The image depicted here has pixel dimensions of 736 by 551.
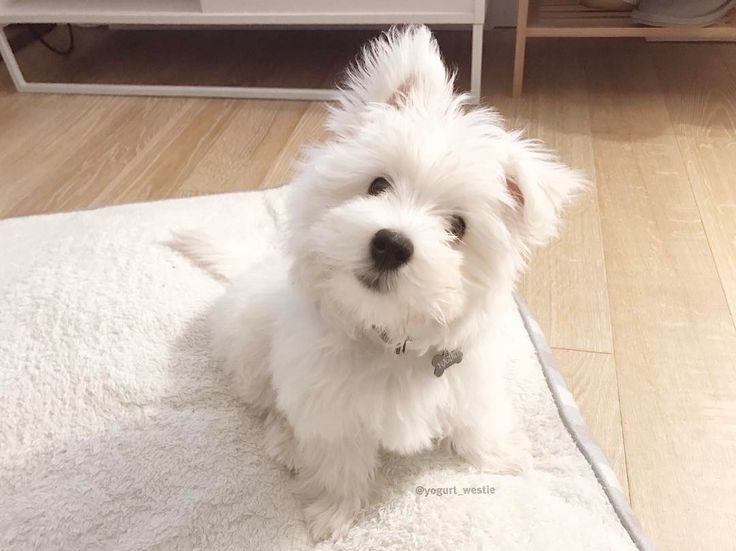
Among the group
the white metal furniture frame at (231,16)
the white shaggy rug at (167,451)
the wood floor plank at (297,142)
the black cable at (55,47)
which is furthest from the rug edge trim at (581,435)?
the black cable at (55,47)

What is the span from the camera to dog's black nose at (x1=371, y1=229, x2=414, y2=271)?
73 cm

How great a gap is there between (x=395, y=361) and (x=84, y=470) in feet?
1.94

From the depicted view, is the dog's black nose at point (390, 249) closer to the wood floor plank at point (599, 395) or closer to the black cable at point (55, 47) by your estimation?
the wood floor plank at point (599, 395)

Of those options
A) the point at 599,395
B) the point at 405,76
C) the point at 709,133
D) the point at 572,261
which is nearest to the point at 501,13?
the point at 709,133

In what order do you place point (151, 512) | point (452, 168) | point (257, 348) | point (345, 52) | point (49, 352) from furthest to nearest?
→ point (345, 52) < point (49, 352) < point (257, 348) < point (151, 512) < point (452, 168)

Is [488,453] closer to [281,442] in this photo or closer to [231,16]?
[281,442]

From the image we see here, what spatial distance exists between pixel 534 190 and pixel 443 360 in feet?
0.87

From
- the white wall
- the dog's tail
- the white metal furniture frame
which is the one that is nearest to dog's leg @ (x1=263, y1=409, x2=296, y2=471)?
the dog's tail

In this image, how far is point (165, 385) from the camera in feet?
3.98

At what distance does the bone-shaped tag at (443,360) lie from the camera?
2.92 feet

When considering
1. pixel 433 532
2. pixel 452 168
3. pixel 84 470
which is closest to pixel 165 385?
pixel 84 470

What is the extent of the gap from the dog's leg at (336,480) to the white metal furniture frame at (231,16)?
5.22ft

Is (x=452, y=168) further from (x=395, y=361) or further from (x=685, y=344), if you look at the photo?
(x=685, y=344)

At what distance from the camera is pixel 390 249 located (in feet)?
2.41
